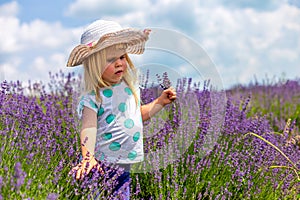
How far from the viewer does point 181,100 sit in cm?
338

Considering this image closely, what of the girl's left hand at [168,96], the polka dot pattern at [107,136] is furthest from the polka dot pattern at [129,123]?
the girl's left hand at [168,96]

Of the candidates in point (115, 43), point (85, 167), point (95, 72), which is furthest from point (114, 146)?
point (115, 43)

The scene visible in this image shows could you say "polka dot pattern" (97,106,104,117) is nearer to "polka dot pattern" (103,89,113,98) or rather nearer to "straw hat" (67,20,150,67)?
"polka dot pattern" (103,89,113,98)

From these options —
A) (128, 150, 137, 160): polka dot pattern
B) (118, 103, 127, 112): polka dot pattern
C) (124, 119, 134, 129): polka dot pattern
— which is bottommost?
(128, 150, 137, 160): polka dot pattern

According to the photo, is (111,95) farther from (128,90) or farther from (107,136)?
(107,136)

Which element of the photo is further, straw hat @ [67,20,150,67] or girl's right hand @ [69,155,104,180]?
straw hat @ [67,20,150,67]

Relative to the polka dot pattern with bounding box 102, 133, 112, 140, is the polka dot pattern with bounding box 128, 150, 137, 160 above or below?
below

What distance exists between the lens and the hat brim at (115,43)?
7.94 ft

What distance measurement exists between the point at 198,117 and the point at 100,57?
101 cm

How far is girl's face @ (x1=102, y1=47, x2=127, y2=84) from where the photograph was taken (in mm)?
2471

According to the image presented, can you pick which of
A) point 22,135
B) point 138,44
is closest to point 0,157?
point 22,135

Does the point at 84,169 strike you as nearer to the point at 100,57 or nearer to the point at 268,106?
the point at 100,57

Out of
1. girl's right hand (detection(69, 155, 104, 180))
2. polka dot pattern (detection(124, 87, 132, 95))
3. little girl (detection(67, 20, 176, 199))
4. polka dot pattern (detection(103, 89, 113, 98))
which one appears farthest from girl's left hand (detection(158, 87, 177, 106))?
girl's right hand (detection(69, 155, 104, 180))

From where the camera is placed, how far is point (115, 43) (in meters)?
2.41
